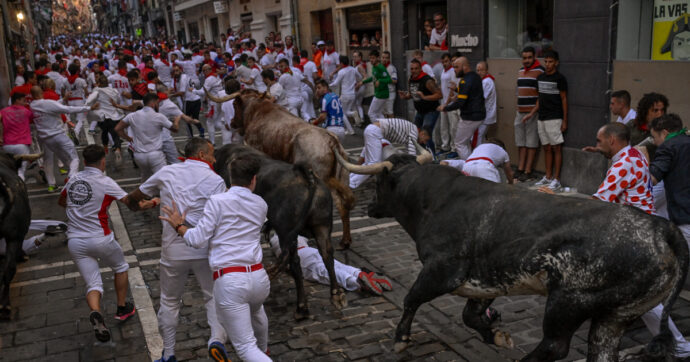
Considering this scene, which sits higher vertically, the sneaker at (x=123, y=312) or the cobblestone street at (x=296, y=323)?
the sneaker at (x=123, y=312)

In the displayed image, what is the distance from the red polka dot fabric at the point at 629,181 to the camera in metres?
4.98

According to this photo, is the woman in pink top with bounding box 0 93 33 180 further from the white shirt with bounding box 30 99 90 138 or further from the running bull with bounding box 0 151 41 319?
the running bull with bounding box 0 151 41 319

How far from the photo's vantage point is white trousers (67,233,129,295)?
222 inches

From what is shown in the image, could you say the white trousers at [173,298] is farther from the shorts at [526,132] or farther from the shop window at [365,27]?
the shop window at [365,27]

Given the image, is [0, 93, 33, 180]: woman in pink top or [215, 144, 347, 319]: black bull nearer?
[215, 144, 347, 319]: black bull

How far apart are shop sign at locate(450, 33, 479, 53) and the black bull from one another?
754cm

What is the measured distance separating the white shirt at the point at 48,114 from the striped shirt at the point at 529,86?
7803 mm

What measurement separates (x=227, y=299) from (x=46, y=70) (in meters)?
16.2

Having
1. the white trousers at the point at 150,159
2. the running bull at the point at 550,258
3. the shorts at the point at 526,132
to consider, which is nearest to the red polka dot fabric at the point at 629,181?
the running bull at the point at 550,258

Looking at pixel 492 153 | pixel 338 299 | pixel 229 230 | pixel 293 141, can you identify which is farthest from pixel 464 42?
pixel 229 230

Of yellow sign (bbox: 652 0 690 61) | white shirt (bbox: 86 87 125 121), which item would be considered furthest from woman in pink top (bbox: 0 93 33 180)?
yellow sign (bbox: 652 0 690 61)

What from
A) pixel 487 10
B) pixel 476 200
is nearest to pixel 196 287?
pixel 476 200

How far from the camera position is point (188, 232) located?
4.32 m

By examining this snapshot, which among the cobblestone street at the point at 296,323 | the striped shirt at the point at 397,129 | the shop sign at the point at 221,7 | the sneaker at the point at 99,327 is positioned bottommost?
the cobblestone street at the point at 296,323
